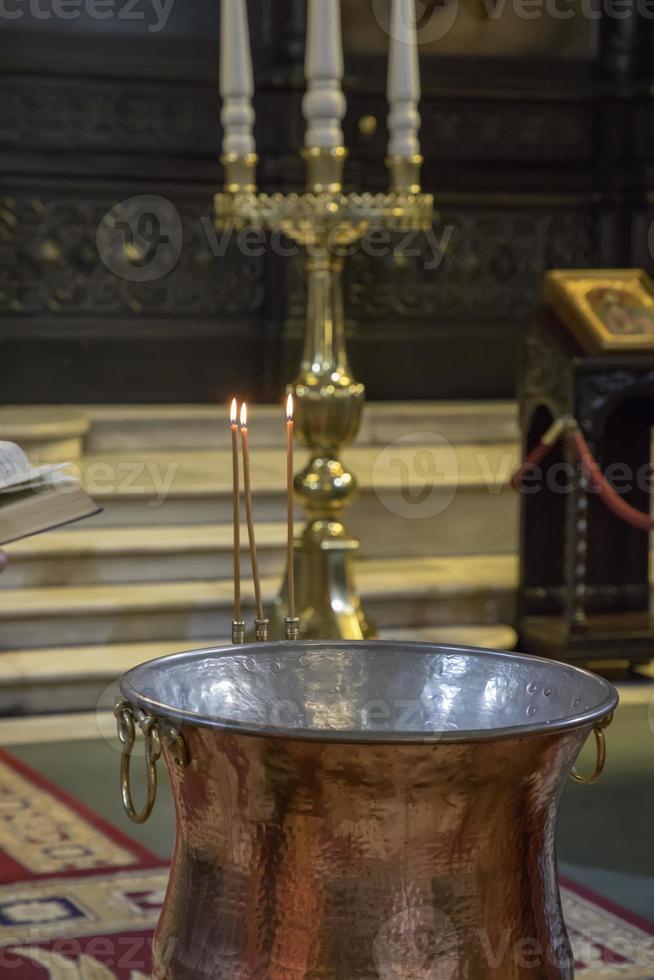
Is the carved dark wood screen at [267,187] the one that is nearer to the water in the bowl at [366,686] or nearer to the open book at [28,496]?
the open book at [28,496]

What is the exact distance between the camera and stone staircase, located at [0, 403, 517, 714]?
5289 mm

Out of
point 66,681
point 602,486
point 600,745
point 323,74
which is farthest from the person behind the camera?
point 602,486

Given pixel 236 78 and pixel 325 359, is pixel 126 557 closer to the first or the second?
pixel 325 359

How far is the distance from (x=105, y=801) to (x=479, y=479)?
265 cm

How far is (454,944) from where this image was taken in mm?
→ 1478

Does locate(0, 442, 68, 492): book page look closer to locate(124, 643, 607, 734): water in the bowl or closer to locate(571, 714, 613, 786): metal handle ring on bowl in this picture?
locate(124, 643, 607, 734): water in the bowl

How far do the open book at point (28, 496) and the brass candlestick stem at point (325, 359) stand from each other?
1884mm

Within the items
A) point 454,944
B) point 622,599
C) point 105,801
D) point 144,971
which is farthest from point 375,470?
point 454,944

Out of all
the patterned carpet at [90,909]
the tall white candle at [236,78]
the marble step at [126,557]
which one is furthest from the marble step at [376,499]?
the patterned carpet at [90,909]

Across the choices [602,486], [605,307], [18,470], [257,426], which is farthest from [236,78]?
[257,426]

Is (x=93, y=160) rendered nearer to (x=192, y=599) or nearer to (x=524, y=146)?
(x=524, y=146)

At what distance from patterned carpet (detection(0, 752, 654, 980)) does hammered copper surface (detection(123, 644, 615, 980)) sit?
155cm

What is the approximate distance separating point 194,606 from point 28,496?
2.89 m

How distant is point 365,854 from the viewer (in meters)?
1.48
